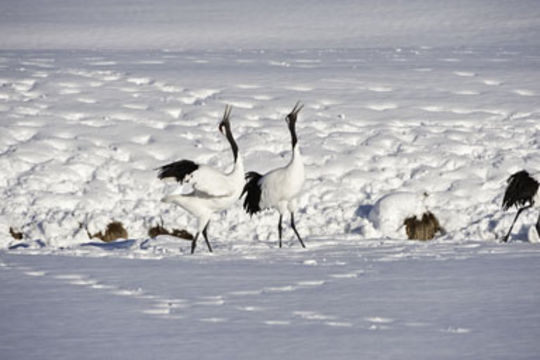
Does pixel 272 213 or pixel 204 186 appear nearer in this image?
pixel 204 186

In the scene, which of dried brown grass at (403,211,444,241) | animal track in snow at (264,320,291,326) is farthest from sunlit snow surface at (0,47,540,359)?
dried brown grass at (403,211,444,241)

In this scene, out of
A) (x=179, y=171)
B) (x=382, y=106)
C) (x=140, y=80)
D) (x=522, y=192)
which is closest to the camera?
(x=179, y=171)

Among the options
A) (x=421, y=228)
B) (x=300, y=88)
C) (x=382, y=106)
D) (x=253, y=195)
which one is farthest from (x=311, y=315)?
(x=300, y=88)

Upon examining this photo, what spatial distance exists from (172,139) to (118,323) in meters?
8.19

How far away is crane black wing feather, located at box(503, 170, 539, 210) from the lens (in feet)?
34.0

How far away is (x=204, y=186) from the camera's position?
380 inches

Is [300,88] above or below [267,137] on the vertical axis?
above

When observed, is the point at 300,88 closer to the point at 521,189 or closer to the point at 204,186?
the point at 521,189

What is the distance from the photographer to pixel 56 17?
3528 centimetres

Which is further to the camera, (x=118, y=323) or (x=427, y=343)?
(x=118, y=323)

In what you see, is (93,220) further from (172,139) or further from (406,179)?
(406,179)

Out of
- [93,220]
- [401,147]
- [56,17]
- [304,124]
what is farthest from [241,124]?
[56,17]

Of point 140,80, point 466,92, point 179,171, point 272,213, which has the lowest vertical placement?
point 272,213

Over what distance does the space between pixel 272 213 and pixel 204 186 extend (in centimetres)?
233
